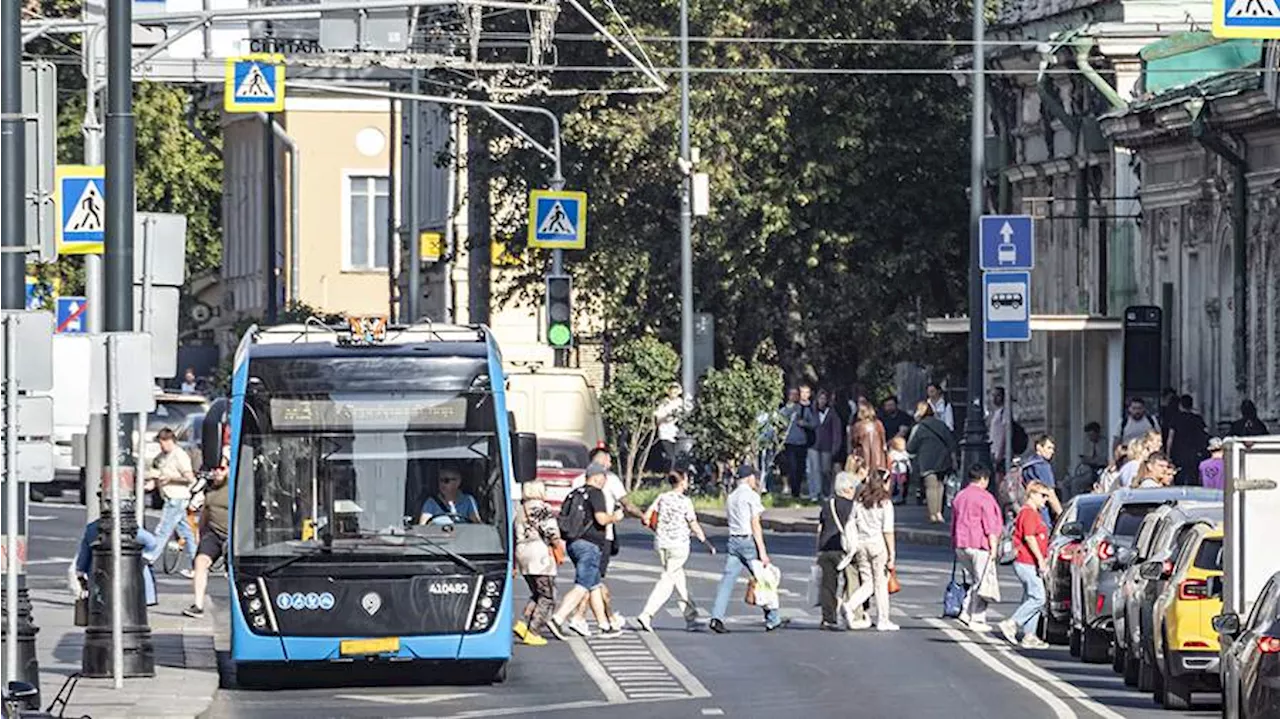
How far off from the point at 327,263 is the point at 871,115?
33.7m

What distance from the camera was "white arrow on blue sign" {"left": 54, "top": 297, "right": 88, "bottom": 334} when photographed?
41.1 m

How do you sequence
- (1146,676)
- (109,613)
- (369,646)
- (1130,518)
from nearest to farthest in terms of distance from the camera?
1. (109,613)
2. (1146,676)
3. (369,646)
4. (1130,518)

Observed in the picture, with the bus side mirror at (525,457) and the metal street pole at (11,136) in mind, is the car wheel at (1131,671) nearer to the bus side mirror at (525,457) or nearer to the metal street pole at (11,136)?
the bus side mirror at (525,457)

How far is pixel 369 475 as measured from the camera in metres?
27.0

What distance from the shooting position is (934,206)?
60.4 meters

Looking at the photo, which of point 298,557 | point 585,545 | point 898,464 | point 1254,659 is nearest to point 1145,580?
point 298,557

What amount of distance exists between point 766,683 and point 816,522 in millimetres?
21188

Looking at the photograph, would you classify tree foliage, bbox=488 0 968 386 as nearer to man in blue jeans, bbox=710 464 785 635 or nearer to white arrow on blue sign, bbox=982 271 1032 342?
white arrow on blue sign, bbox=982 271 1032 342

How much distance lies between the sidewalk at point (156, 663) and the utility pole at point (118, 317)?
0.21 m

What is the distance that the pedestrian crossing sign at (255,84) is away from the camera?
48.8 m

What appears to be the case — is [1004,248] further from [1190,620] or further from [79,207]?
[1190,620]

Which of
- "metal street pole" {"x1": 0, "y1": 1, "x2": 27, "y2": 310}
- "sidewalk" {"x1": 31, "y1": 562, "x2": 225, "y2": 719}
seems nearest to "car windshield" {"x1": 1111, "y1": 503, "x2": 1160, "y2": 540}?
"sidewalk" {"x1": 31, "y1": 562, "x2": 225, "y2": 719}

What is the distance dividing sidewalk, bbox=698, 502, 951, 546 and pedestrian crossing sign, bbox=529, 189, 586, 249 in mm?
4538

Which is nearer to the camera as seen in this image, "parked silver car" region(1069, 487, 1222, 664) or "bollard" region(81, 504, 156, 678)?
"bollard" region(81, 504, 156, 678)
